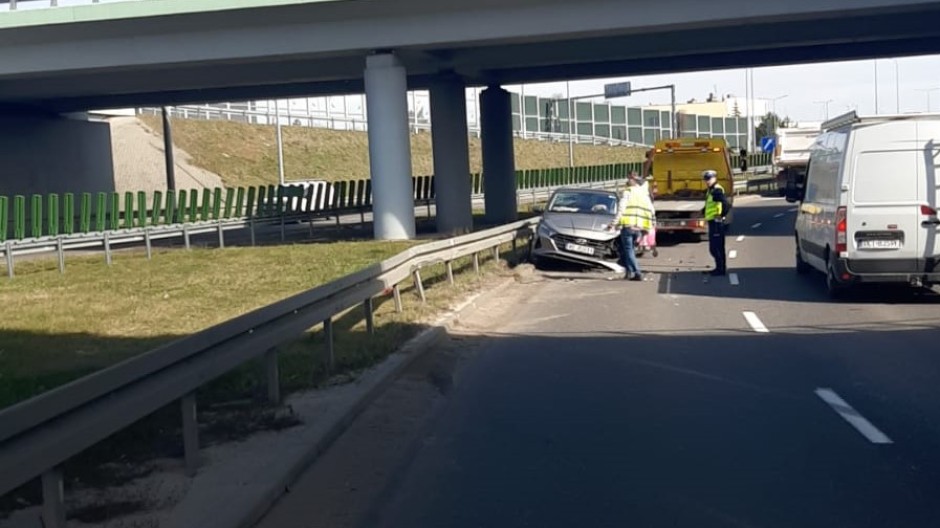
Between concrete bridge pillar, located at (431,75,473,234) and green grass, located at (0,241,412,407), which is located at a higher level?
concrete bridge pillar, located at (431,75,473,234)

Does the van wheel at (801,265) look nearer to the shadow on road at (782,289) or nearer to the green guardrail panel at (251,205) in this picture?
the shadow on road at (782,289)

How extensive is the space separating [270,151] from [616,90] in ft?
68.3

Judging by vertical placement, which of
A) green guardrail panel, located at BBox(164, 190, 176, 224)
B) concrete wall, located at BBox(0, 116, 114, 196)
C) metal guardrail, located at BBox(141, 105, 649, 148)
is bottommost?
green guardrail panel, located at BBox(164, 190, 176, 224)

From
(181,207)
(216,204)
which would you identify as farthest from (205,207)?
(181,207)

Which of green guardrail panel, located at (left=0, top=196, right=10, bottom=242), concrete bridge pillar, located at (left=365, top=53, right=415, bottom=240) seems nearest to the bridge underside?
concrete bridge pillar, located at (left=365, top=53, right=415, bottom=240)

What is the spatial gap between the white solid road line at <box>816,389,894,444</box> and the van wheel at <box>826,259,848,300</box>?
6740 millimetres

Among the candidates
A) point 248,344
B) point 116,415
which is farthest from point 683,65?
point 116,415

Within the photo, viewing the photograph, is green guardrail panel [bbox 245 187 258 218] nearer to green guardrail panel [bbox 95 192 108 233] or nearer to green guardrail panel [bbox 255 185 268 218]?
green guardrail panel [bbox 255 185 268 218]

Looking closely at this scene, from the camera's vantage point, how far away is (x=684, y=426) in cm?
912

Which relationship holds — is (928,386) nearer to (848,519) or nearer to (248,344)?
Answer: (848,519)

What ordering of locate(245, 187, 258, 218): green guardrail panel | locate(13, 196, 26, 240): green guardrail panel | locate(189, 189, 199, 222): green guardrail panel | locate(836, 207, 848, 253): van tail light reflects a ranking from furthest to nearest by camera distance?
locate(245, 187, 258, 218): green guardrail panel < locate(189, 189, 199, 222): green guardrail panel < locate(13, 196, 26, 240): green guardrail panel < locate(836, 207, 848, 253): van tail light

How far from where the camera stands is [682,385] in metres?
10.9

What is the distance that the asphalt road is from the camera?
6930 millimetres

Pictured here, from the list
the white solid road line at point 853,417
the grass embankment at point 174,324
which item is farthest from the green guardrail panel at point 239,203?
the white solid road line at point 853,417
